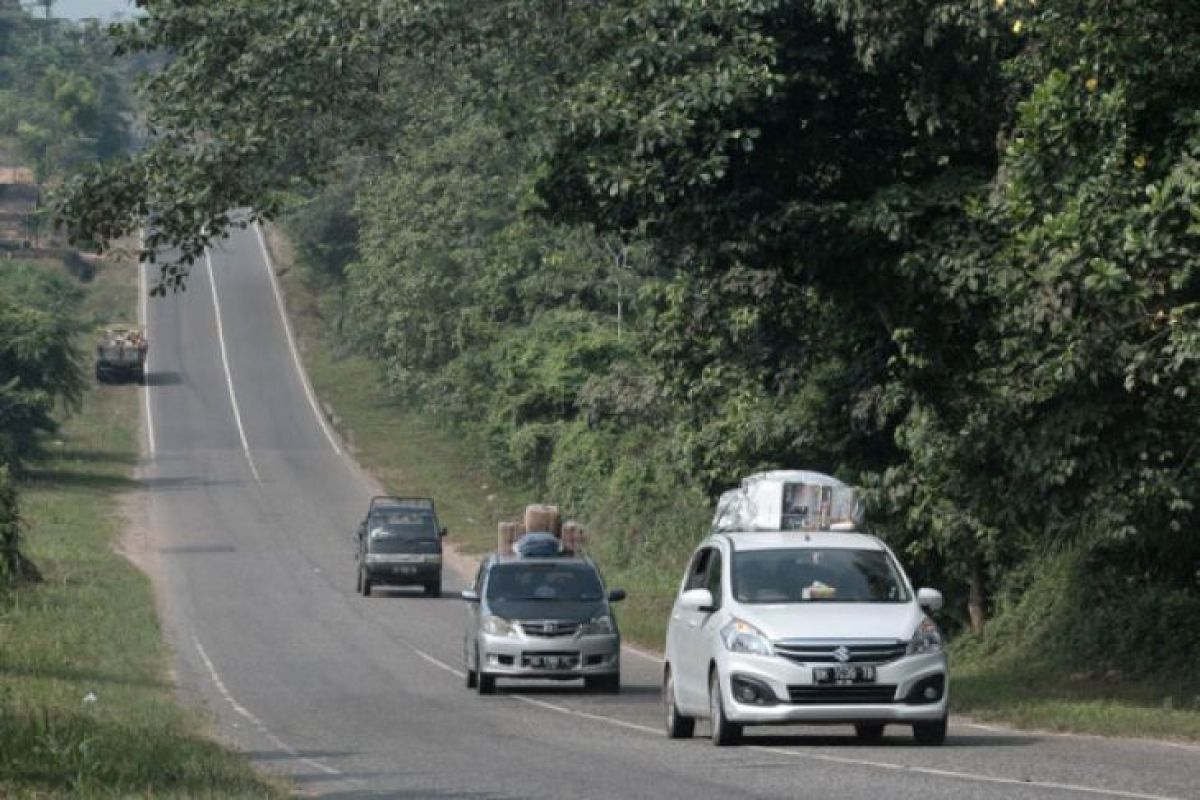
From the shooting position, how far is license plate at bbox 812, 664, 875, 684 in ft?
62.7

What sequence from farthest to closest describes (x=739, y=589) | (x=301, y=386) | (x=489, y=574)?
(x=301, y=386)
(x=489, y=574)
(x=739, y=589)

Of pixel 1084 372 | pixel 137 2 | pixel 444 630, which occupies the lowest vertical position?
pixel 444 630

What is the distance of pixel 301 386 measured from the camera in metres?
101

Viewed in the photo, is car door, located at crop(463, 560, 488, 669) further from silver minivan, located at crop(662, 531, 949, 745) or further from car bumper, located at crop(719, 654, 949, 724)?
car bumper, located at crop(719, 654, 949, 724)

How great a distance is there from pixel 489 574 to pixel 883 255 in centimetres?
709

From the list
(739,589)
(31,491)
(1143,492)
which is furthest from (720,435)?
(31,491)

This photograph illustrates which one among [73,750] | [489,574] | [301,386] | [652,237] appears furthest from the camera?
[301,386]

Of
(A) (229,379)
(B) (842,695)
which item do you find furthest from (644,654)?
(A) (229,379)

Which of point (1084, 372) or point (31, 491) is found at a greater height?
point (1084, 372)

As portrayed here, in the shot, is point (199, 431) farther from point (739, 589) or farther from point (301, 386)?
point (739, 589)

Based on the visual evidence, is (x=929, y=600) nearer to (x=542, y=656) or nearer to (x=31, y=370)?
(x=542, y=656)

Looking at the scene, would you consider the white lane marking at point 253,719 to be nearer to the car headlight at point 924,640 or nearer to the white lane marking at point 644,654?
the car headlight at point 924,640

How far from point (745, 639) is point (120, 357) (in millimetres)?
82435

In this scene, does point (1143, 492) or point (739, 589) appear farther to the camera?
point (1143, 492)
